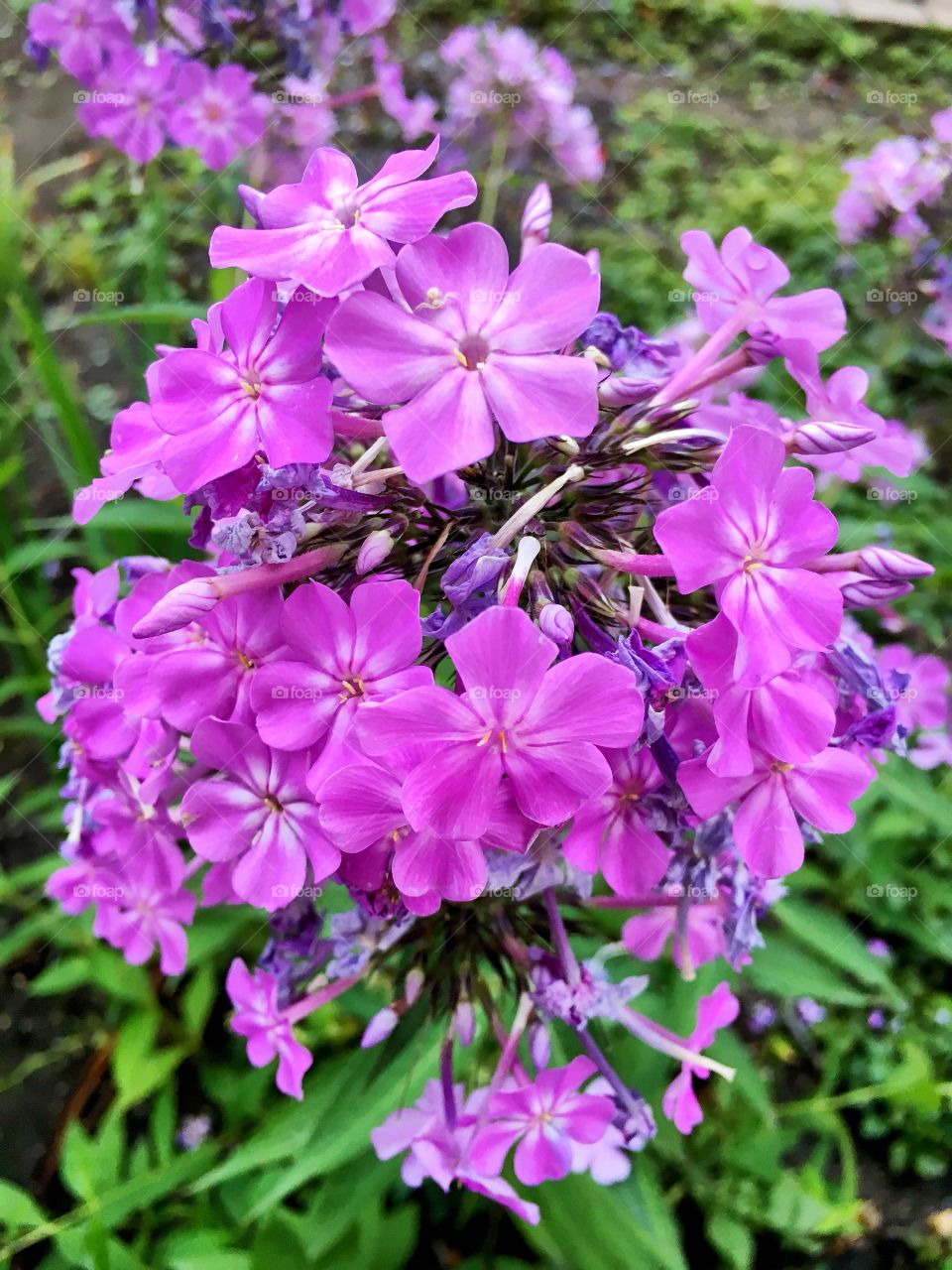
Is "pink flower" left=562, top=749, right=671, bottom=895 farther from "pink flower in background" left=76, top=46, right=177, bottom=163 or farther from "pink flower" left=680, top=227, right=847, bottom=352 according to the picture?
"pink flower in background" left=76, top=46, right=177, bottom=163

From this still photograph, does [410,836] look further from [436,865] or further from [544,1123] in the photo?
[544,1123]

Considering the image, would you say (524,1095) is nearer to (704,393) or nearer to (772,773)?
(772,773)

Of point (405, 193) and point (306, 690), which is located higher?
point (405, 193)

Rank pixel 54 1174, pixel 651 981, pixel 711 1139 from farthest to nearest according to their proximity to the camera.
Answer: pixel 54 1174 < pixel 711 1139 < pixel 651 981

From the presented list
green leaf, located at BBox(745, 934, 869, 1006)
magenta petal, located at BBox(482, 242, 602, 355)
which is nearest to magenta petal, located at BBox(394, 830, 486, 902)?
magenta petal, located at BBox(482, 242, 602, 355)

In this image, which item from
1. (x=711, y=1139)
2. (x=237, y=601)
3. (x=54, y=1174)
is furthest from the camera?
(x=54, y=1174)

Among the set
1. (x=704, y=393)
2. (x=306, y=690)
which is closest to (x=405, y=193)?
(x=306, y=690)
